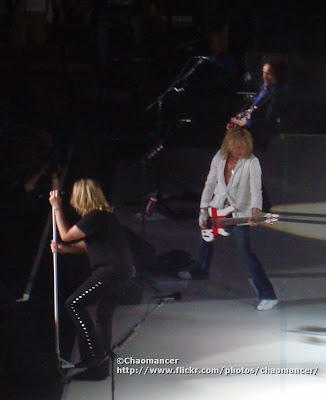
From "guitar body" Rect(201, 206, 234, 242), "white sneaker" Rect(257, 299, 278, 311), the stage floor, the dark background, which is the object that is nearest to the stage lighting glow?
the stage floor

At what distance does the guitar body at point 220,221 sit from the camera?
23.1 ft

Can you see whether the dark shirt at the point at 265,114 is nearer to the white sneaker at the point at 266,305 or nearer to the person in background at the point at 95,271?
Result: the white sneaker at the point at 266,305

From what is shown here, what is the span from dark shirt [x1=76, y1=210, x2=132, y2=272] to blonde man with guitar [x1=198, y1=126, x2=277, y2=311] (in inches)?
54.1

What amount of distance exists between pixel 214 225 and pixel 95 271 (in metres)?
1.66

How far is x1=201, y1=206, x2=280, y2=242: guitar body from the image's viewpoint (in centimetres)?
704

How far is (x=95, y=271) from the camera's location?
600 centimetres

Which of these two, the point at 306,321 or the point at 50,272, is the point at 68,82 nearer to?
the point at 50,272

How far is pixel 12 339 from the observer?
665 centimetres

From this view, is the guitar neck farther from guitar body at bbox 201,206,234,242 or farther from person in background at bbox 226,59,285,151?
person in background at bbox 226,59,285,151

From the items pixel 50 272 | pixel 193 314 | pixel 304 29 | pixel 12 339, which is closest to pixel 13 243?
pixel 50 272

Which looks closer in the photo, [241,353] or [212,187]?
[241,353]

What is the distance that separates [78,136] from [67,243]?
11.1ft

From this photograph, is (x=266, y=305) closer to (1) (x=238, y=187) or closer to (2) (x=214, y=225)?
(2) (x=214, y=225)

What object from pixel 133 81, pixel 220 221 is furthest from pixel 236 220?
pixel 133 81
